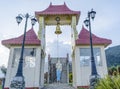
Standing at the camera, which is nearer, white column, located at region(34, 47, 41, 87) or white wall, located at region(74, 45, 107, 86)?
white column, located at region(34, 47, 41, 87)

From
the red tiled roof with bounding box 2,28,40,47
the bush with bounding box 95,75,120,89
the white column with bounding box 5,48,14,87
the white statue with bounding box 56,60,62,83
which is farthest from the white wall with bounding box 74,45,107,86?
the white statue with bounding box 56,60,62,83

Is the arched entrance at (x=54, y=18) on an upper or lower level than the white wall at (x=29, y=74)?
upper

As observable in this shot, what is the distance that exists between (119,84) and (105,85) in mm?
575

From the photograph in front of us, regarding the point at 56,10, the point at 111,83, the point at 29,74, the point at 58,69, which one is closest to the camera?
the point at 111,83

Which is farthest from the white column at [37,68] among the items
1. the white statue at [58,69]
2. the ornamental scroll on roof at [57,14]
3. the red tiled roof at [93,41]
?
the white statue at [58,69]

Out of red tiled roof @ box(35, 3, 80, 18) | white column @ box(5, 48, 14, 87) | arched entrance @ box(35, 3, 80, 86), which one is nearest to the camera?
white column @ box(5, 48, 14, 87)

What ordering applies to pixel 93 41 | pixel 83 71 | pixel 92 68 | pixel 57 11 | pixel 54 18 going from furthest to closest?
pixel 54 18, pixel 57 11, pixel 93 41, pixel 83 71, pixel 92 68

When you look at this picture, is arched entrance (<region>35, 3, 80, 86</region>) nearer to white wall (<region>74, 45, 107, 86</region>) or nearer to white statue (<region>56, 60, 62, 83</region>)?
white wall (<region>74, 45, 107, 86</region>)

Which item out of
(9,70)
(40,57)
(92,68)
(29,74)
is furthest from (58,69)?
(92,68)

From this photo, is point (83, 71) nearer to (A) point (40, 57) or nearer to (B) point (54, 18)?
(A) point (40, 57)

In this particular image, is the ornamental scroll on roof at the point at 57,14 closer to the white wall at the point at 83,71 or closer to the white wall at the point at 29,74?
the white wall at the point at 83,71

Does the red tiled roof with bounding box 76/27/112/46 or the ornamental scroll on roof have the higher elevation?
the ornamental scroll on roof

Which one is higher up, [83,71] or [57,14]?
[57,14]

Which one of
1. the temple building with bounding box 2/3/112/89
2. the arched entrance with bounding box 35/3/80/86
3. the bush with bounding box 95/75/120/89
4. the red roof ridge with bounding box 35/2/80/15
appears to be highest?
the red roof ridge with bounding box 35/2/80/15
